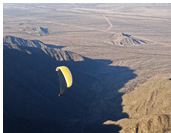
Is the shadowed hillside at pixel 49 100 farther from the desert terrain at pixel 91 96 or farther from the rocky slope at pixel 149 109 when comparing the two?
the rocky slope at pixel 149 109

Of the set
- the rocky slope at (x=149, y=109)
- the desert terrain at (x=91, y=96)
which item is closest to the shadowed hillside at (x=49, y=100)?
the desert terrain at (x=91, y=96)

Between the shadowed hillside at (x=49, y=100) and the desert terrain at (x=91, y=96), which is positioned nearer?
the desert terrain at (x=91, y=96)

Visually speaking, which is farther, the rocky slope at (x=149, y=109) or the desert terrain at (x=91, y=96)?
the desert terrain at (x=91, y=96)

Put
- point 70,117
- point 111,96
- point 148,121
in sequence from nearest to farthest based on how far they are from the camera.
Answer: point 148,121, point 70,117, point 111,96

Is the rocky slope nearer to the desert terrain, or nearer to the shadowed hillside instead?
the desert terrain

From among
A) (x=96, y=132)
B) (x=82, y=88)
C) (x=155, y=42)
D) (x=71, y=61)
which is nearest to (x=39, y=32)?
(x=155, y=42)

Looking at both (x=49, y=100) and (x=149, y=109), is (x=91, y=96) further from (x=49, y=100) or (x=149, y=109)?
(x=149, y=109)

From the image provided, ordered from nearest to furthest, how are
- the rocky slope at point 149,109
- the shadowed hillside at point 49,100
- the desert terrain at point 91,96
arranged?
the rocky slope at point 149,109, the desert terrain at point 91,96, the shadowed hillside at point 49,100

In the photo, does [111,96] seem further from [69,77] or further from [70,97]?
[69,77]

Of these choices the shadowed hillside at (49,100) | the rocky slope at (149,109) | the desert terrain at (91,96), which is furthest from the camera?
the shadowed hillside at (49,100)
